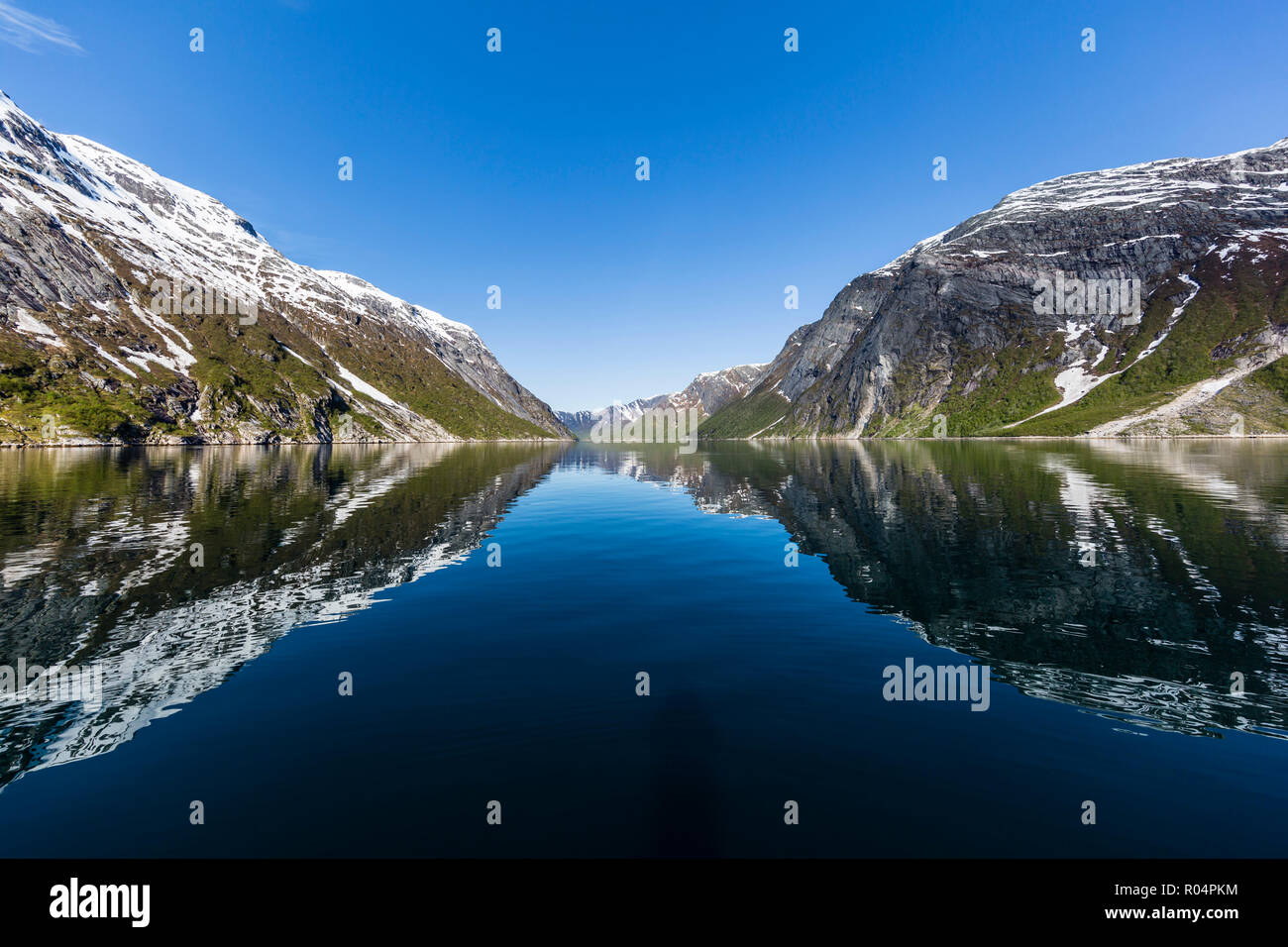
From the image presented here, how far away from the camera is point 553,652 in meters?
19.8

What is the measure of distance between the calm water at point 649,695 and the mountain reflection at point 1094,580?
0.60ft

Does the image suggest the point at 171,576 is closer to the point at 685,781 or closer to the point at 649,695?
the point at 649,695

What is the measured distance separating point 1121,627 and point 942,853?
58.6ft

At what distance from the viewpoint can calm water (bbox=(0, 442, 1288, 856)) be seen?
10734 millimetres

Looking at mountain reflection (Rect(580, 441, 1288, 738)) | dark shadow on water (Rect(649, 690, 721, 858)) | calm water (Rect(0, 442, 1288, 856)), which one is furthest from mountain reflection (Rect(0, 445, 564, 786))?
mountain reflection (Rect(580, 441, 1288, 738))

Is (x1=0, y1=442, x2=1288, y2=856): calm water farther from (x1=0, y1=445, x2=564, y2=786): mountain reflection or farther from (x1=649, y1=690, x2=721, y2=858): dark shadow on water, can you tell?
(x1=0, y1=445, x2=564, y2=786): mountain reflection

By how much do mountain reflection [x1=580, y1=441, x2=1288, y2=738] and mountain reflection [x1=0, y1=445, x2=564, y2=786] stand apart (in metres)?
26.6

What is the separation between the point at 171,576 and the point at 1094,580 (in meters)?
48.8

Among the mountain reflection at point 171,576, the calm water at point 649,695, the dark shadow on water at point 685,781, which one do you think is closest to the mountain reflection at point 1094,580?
the calm water at point 649,695

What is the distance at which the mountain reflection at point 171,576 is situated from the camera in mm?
16094

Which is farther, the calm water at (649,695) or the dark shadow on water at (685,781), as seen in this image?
the calm water at (649,695)

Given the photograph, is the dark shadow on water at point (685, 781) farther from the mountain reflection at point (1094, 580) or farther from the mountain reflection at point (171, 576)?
the mountain reflection at point (171, 576)

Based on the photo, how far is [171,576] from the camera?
28.7m
